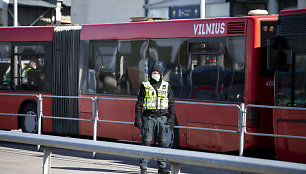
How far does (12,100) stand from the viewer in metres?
16.0

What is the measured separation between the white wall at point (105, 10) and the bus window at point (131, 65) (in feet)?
49.3

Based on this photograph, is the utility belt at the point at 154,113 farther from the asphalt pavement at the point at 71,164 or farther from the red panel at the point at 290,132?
the red panel at the point at 290,132

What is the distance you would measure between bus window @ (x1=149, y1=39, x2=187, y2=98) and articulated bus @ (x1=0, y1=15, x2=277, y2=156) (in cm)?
2

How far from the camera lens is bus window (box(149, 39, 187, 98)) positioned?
13.0 metres

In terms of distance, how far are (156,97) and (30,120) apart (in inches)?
276

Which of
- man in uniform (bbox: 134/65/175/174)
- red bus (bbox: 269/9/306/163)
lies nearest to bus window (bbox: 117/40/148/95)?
red bus (bbox: 269/9/306/163)

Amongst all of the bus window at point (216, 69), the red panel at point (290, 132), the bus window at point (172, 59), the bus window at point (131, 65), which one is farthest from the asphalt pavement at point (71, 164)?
the bus window at point (172, 59)

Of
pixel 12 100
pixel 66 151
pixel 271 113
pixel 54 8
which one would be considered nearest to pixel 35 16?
pixel 54 8

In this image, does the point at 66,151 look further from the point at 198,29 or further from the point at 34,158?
the point at 198,29

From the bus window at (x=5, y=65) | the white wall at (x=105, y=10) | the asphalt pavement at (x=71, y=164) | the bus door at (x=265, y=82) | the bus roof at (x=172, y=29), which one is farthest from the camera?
the white wall at (x=105, y=10)

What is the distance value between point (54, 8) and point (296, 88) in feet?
105

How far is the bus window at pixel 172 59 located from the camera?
13.0 meters

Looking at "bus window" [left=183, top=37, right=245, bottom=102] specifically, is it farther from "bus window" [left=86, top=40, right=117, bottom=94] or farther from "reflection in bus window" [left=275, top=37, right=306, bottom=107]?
"bus window" [left=86, top=40, right=117, bottom=94]

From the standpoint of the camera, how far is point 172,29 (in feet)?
43.5
